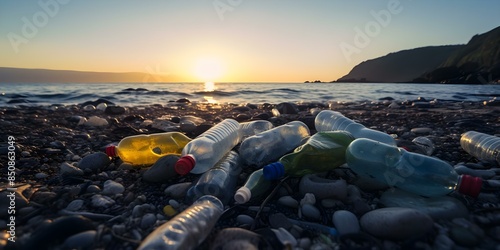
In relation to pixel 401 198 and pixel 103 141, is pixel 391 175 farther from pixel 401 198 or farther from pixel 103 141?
pixel 103 141

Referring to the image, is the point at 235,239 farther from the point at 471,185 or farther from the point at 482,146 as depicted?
the point at 482,146

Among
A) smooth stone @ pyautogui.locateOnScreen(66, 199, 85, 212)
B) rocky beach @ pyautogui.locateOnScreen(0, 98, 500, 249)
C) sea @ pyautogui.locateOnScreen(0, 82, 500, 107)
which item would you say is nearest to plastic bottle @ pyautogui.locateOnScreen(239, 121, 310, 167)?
rocky beach @ pyautogui.locateOnScreen(0, 98, 500, 249)

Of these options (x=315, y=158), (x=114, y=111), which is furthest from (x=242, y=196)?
(x=114, y=111)

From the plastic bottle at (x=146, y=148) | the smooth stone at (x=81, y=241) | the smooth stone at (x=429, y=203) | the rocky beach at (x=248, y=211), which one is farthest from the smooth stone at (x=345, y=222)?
the plastic bottle at (x=146, y=148)

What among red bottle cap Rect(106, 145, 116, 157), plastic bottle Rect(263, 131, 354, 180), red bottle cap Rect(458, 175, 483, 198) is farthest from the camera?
red bottle cap Rect(106, 145, 116, 157)

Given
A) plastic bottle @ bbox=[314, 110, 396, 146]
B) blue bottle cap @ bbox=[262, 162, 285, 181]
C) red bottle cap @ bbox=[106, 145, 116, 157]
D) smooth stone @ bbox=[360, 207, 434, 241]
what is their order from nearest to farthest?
smooth stone @ bbox=[360, 207, 434, 241], blue bottle cap @ bbox=[262, 162, 285, 181], red bottle cap @ bbox=[106, 145, 116, 157], plastic bottle @ bbox=[314, 110, 396, 146]

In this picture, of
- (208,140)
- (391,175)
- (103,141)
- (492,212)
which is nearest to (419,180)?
(391,175)

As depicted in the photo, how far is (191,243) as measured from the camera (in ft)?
3.86

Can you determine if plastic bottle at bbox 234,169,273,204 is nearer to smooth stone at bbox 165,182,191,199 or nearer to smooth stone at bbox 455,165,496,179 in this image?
smooth stone at bbox 165,182,191,199

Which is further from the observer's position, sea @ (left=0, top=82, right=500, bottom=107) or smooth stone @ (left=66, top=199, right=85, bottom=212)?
sea @ (left=0, top=82, right=500, bottom=107)

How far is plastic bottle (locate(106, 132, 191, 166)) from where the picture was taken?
2408mm

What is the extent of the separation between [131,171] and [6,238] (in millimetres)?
981

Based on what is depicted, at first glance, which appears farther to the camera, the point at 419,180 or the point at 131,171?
the point at 131,171

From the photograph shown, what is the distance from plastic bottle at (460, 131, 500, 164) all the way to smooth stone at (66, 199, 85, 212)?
3.01m
